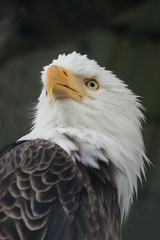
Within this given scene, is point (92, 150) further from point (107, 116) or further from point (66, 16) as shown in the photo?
point (66, 16)

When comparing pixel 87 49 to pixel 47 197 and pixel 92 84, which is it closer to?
pixel 92 84

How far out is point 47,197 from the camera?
2701 mm

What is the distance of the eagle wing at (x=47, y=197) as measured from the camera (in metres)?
2.65

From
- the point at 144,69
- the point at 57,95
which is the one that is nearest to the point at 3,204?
the point at 57,95

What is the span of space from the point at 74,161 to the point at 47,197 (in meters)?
0.31

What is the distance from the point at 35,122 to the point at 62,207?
88cm

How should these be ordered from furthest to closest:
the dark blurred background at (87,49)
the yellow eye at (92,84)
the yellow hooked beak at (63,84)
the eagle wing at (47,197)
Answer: the dark blurred background at (87,49) → the yellow eye at (92,84) → the yellow hooked beak at (63,84) → the eagle wing at (47,197)

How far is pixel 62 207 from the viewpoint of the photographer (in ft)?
8.84

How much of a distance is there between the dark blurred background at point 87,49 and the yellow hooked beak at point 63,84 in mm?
961

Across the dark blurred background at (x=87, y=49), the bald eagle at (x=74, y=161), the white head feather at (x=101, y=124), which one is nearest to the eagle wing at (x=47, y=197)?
the bald eagle at (x=74, y=161)

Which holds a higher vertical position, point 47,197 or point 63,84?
point 63,84

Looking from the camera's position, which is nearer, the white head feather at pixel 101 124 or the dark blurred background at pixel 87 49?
the white head feather at pixel 101 124


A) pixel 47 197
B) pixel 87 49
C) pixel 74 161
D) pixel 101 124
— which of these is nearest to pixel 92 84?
pixel 101 124

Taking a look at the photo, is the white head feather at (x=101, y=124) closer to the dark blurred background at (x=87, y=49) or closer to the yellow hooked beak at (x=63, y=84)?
the yellow hooked beak at (x=63, y=84)
